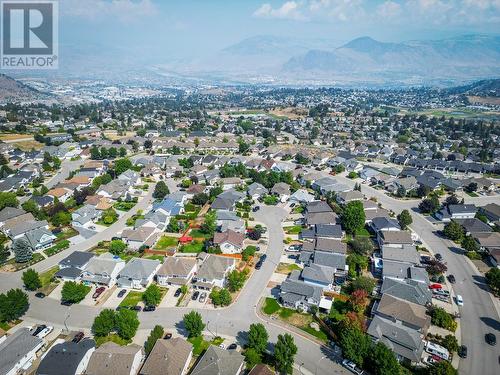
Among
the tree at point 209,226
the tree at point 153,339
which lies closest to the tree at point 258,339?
the tree at point 153,339

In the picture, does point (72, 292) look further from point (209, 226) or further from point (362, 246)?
point (362, 246)

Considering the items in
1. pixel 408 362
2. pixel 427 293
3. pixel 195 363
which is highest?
pixel 427 293

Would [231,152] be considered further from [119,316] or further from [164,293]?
[119,316]

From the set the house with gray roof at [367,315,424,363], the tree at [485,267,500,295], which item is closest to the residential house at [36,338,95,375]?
the house with gray roof at [367,315,424,363]

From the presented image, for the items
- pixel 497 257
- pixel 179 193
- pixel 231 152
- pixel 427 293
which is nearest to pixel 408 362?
pixel 427 293

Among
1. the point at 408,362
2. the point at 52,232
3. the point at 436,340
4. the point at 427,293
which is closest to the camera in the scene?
the point at 408,362

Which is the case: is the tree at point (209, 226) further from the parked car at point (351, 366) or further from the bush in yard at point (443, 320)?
the bush in yard at point (443, 320)
